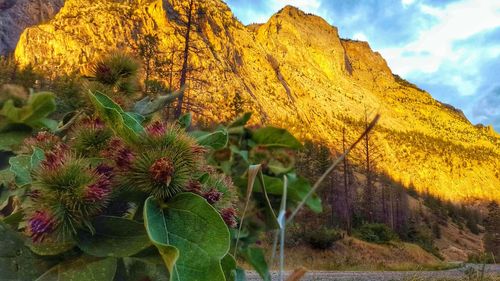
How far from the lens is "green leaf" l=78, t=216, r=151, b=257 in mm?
625

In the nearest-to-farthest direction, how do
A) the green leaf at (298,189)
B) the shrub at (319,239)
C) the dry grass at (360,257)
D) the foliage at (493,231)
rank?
1. the green leaf at (298,189)
2. the dry grass at (360,257)
3. the shrub at (319,239)
4. the foliage at (493,231)

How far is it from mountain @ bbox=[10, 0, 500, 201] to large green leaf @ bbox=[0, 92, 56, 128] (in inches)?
2120

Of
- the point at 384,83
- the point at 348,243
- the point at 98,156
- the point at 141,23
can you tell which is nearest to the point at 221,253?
the point at 98,156

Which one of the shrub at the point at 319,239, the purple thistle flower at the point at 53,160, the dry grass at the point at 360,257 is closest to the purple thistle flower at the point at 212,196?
the purple thistle flower at the point at 53,160

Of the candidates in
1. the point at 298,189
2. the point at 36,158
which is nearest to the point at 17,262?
the point at 36,158

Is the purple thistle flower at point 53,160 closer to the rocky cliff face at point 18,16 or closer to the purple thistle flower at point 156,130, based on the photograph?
the purple thistle flower at point 156,130

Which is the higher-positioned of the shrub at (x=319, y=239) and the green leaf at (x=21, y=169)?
the green leaf at (x=21, y=169)

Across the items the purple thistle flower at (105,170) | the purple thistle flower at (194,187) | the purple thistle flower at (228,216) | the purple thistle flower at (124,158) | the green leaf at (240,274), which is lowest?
the green leaf at (240,274)

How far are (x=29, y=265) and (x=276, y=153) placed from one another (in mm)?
733

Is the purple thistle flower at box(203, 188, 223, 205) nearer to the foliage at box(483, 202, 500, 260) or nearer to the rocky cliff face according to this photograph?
the foliage at box(483, 202, 500, 260)

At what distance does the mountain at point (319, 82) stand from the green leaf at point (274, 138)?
53545mm

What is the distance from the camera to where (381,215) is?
187ft

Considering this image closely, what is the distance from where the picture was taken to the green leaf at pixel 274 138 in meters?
1.22

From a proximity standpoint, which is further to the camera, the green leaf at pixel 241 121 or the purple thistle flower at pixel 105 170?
the green leaf at pixel 241 121
